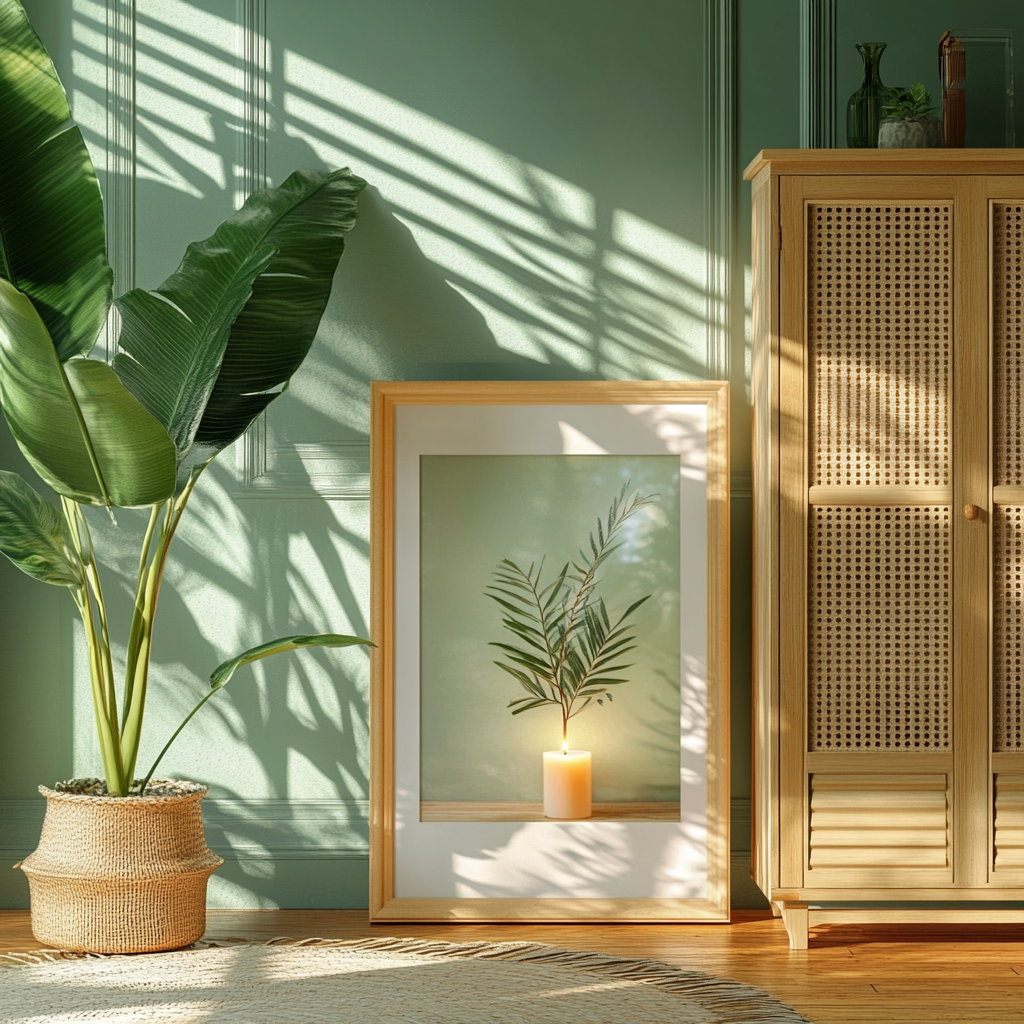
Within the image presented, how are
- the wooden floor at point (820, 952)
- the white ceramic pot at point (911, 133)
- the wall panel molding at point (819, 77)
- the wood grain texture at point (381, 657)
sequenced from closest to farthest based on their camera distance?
the wooden floor at point (820, 952), the white ceramic pot at point (911, 133), the wood grain texture at point (381, 657), the wall panel molding at point (819, 77)

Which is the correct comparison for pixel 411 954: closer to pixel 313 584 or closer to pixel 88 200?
pixel 313 584

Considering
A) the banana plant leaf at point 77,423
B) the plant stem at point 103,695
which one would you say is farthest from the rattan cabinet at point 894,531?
the plant stem at point 103,695

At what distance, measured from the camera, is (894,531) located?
8.79ft

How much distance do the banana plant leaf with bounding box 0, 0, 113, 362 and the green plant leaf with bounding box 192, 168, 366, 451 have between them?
0.22 meters

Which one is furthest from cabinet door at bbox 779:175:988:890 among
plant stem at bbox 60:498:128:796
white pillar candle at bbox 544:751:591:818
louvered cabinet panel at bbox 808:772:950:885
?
plant stem at bbox 60:498:128:796

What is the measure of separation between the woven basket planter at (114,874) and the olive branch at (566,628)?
3.00 feet

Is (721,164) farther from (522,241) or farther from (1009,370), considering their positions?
(1009,370)

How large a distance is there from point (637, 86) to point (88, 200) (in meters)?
1.44

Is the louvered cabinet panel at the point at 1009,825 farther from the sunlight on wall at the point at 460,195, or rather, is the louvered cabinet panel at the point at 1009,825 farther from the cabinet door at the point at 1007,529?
the sunlight on wall at the point at 460,195

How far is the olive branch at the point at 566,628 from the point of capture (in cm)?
299

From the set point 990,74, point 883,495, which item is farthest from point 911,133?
point 883,495

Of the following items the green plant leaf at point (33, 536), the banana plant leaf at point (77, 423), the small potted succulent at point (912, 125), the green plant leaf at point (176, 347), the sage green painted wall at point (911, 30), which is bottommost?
the green plant leaf at point (33, 536)

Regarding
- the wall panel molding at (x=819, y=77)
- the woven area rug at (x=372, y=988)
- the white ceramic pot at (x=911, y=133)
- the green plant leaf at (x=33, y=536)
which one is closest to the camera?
the woven area rug at (x=372, y=988)

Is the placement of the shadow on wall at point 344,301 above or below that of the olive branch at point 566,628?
above
